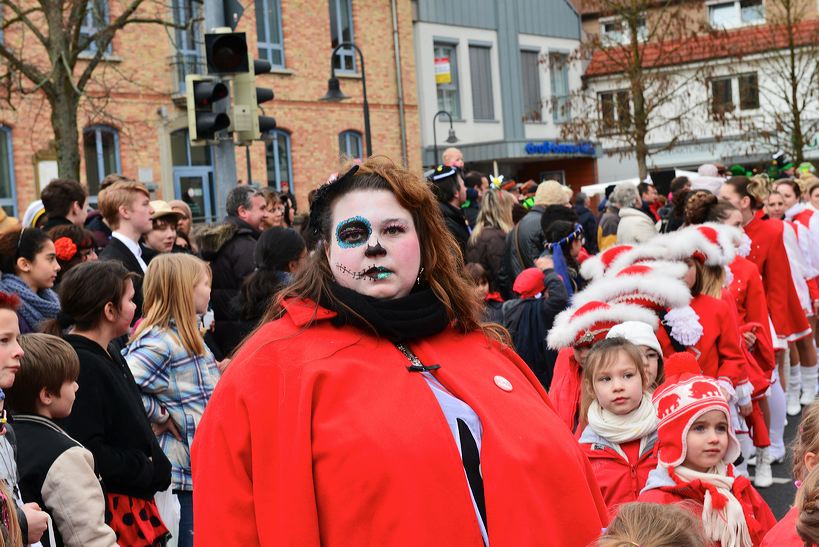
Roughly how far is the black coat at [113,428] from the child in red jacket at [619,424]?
6.37ft

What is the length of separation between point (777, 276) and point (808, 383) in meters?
1.79

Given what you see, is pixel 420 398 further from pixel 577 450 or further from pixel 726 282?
pixel 726 282

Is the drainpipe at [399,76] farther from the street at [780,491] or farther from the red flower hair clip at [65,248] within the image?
the red flower hair clip at [65,248]

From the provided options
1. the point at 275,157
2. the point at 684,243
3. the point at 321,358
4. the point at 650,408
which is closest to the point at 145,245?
the point at 684,243

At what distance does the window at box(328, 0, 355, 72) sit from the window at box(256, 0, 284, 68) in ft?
5.70

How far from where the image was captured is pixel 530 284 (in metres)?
7.23

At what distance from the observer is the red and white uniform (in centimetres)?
930

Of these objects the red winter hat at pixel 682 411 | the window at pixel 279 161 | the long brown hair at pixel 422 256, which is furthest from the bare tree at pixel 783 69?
the long brown hair at pixel 422 256

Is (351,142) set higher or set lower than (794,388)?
higher

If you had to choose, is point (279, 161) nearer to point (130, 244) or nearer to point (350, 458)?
point (130, 244)

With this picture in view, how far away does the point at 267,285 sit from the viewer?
6332mm

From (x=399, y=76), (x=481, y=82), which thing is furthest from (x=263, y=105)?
(x=481, y=82)

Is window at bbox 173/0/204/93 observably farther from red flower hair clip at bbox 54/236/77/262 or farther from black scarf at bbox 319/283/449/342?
black scarf at bbox 319/283/449/342

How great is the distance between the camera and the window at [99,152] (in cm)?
2398
